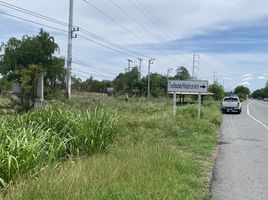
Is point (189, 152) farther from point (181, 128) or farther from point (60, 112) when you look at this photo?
point (181, 128)

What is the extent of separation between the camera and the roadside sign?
84.8ft

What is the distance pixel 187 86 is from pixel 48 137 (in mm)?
17666

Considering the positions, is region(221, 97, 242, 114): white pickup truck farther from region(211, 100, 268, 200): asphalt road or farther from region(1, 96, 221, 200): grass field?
region(1, 96, 221, 200): grass field

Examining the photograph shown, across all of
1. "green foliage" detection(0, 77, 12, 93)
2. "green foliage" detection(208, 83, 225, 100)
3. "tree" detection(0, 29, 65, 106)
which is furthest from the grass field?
"green foliage" detection(208, 83, 225, 100)

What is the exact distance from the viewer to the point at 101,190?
6.79 meters

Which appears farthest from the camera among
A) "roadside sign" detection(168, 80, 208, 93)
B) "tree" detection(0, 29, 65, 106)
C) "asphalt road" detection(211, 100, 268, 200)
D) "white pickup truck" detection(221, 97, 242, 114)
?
"tree" detection(0, 29, 65, 106)

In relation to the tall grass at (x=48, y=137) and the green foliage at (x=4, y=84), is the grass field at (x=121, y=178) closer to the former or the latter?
the tall grass at (x=48, y=137)

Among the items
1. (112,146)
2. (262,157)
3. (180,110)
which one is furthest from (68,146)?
(180,110)

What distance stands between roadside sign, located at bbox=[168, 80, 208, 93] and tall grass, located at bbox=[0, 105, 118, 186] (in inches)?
537

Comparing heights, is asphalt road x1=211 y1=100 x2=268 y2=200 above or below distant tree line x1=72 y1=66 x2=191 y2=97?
below

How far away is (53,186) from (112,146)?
544 centimetres

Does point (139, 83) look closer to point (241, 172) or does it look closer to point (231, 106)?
point (231, 106)

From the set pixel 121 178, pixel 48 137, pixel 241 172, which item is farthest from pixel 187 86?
pixel 121 178

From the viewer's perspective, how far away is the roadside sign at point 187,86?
25859 mm
